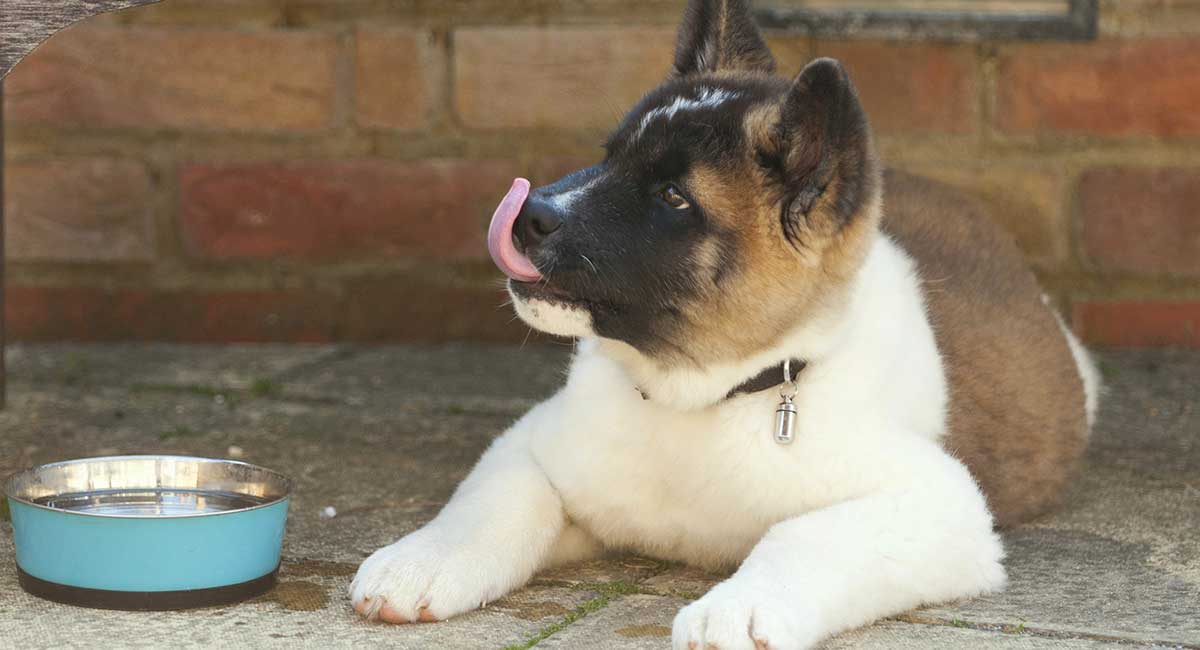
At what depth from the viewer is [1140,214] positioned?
171 inches

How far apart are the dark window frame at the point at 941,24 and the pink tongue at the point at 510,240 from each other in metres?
2.12

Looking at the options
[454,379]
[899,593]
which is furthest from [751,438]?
[454,379]

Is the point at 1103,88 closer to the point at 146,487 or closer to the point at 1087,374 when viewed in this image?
the point at 1087,374

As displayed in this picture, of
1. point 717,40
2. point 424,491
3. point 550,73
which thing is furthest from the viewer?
point 550,73

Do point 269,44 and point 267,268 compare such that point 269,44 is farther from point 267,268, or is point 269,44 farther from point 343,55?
point 267,268

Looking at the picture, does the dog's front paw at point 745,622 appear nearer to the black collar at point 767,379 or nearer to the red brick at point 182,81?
the black collar at point 767,379

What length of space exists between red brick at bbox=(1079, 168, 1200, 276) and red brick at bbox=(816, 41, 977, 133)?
396 mm

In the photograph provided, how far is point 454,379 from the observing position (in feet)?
13.7

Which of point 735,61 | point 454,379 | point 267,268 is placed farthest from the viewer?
point 267,268

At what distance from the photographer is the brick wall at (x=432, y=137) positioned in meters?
4.33

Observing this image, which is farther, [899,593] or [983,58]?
[983,58]

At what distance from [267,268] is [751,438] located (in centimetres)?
238

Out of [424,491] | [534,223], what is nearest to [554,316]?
[534,223]

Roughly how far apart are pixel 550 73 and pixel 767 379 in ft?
6.80
